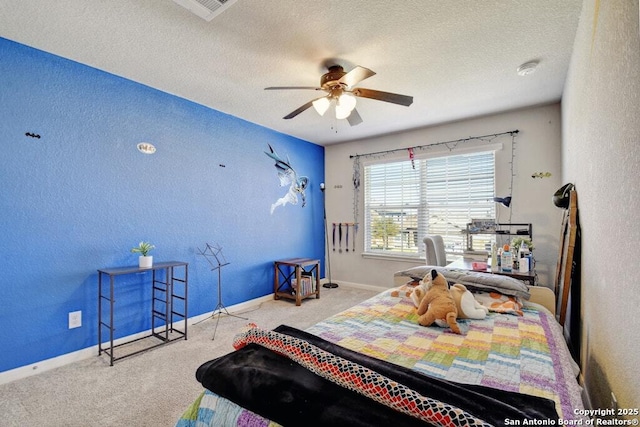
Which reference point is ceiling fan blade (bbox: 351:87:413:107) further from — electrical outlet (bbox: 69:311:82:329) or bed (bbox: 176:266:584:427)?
electrical outlet (bbox: 69:311:82:329)

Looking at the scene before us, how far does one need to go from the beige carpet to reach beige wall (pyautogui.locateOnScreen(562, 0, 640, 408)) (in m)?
2.28

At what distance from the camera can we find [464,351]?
1.43 m

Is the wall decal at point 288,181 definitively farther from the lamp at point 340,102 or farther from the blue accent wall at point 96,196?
the lamp at point 340,102

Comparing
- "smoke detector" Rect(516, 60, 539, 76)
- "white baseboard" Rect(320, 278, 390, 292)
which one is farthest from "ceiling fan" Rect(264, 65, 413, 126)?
"white baseboard" Rect(320, 278, 390, 292)

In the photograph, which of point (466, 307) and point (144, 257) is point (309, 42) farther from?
point (144, 257)

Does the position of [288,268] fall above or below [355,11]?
below

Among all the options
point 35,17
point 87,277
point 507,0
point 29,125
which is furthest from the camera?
point 87,277

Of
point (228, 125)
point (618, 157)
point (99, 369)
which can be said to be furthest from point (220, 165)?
point (618, 157)

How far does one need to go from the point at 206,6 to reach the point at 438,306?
2.33 meters

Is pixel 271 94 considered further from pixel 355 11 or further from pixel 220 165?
pixel 355 11

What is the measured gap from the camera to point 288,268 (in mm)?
4434

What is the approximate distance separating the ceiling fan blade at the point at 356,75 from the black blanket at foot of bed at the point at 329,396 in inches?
74.1

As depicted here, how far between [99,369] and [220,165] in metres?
2.32

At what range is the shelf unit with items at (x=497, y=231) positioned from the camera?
10.5 feet
